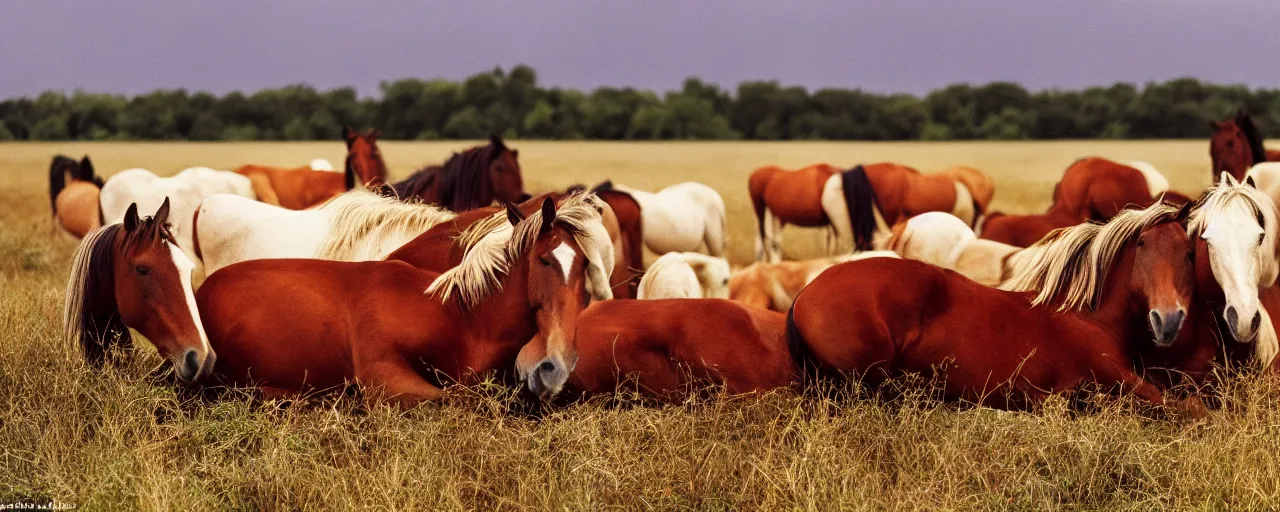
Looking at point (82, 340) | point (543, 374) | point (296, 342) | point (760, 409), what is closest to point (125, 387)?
point (82, 340)

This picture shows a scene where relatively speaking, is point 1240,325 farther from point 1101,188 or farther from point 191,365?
point 1101,188

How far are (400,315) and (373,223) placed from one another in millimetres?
1627

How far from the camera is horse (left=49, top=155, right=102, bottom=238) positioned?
526 inches

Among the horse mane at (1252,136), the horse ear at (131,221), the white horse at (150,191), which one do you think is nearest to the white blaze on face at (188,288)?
the horse ear at (131,221)

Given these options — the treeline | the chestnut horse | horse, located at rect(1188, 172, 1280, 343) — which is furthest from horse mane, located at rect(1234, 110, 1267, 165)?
the treeline

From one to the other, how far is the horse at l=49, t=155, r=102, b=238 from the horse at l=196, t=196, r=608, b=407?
867cm

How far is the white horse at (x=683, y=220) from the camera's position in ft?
41.6

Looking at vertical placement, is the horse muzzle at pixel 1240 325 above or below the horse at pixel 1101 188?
above

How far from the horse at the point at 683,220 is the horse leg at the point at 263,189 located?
12.8 ft

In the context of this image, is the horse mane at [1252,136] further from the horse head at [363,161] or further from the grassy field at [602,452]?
the horse head at [363,161]

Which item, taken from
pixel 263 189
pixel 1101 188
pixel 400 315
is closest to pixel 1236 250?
pixel 400 315

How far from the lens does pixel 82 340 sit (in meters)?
4.80

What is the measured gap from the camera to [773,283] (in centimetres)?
829

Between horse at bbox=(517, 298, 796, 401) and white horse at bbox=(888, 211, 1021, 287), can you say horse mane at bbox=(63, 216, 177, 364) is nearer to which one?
horse at bbox=(517, 298, 796, 401)
